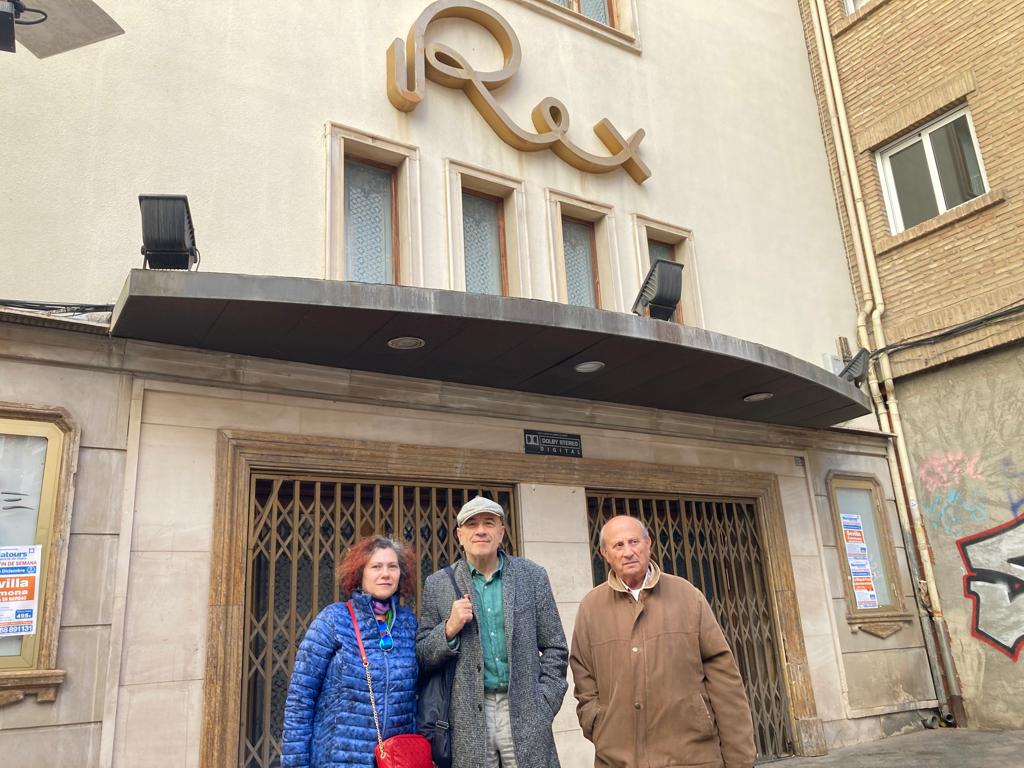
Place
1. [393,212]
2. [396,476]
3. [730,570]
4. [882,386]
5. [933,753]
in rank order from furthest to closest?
[882,386], [730,570], [933,753], [393,212], [396,476]

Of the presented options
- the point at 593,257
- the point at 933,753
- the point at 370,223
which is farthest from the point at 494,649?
the point at 933,753

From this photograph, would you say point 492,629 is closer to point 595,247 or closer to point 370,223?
point 370,223

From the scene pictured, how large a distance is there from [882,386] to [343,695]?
8.48 meters

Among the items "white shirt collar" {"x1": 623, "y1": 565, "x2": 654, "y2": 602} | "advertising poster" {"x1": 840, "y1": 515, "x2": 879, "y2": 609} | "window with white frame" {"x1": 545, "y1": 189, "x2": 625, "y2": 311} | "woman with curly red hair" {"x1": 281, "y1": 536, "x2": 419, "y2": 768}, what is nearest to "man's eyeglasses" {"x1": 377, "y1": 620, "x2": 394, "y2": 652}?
"woman with curly red hair" {"x1": 281, "y1": 536, "x2": 419, "y2": 768}

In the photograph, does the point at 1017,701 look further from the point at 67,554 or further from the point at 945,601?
the point at 67,554

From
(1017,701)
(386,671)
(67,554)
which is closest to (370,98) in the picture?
(67,554)

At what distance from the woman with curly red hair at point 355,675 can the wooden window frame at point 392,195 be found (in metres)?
3.31

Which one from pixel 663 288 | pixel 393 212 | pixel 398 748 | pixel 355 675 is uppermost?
pixel 393 212

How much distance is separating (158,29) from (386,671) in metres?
5.08

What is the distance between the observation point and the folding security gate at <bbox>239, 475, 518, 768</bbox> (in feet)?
17.8

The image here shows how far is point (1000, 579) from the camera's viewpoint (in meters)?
8.61

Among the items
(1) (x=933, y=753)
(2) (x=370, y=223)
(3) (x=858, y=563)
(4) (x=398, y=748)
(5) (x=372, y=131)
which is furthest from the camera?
(3) (x=858, y=563)

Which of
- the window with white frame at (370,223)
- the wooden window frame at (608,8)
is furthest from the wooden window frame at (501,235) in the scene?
the wooden window frame at (608,8)

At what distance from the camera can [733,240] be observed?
915cm
